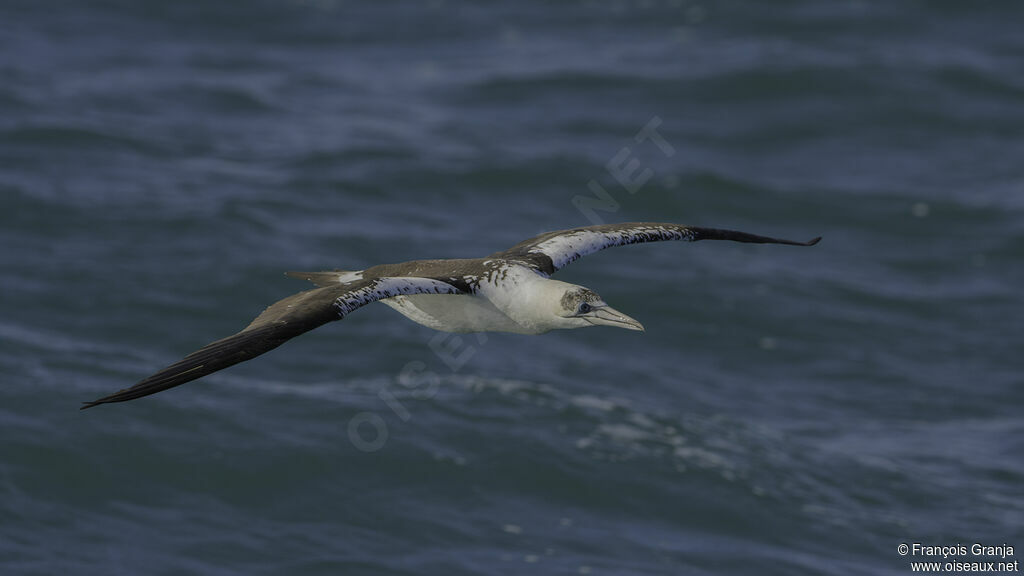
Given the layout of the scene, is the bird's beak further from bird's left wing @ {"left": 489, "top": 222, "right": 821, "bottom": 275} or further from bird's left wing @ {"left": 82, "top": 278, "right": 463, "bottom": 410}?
bird's left wing @ {"left": 82, "top": 278, "right": 463, "bottom": 410}

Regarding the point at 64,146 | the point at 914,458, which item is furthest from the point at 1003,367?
the point at 64,146

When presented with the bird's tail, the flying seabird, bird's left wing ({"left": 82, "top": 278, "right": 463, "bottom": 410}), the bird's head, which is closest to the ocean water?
the bird's tail

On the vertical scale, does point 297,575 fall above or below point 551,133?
below

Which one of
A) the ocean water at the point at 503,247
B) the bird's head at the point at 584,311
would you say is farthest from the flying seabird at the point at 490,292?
the ocean water at the point at 503,247

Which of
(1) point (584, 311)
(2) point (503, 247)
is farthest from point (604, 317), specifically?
(2) point (503, 247)

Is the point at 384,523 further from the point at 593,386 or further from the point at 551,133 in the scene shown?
the point at 551,133

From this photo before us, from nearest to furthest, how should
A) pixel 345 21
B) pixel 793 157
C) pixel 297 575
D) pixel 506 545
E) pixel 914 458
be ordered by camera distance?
pixel 297 575 → pixel 506 545 → pixel 914 458 → pixel 793 157 → pixel 345 21
